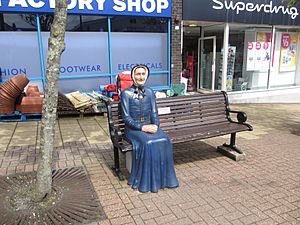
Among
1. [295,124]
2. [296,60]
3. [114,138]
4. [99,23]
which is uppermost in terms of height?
[99,23]

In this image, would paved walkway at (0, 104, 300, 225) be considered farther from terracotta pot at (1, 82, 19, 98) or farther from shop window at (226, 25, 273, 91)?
shop window at (226, 25, 273, 91)

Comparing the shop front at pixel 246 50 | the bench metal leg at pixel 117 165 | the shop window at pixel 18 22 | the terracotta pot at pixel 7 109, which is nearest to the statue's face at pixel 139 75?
the bench metal leg at pixel 117 165

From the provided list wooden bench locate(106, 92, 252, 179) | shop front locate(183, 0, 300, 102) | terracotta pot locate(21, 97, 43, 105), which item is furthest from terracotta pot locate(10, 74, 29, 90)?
shop front locate(183, 0, 300, 102)

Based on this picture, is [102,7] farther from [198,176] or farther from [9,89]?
[198,176]

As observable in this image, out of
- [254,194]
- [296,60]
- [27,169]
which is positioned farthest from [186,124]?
[296,60]

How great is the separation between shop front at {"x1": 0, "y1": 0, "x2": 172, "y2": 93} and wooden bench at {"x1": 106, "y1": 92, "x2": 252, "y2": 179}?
454cm

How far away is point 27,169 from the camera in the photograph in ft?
12.8

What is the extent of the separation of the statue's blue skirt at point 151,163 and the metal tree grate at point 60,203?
1.88 ft

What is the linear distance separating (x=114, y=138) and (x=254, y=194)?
72.4 inches

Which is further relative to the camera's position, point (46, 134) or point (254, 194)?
point (254, 194)

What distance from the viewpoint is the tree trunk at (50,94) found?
2806 millimetres

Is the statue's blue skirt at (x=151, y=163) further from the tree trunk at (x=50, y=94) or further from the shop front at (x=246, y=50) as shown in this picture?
the shop front at (x=246, y=50)

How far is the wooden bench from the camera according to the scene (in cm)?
373

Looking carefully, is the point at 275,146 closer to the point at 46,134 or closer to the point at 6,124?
the point at 46,134
